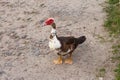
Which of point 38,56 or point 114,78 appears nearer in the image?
point 114,78

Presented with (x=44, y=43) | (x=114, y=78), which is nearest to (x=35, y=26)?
(x=44, y=43)

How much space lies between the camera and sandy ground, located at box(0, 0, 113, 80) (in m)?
6.11

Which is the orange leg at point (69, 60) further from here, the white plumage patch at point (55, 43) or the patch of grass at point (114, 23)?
the patch of grass at point (114, 23)

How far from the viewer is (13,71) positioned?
6148 mm

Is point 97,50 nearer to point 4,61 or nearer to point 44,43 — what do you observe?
point 44,43

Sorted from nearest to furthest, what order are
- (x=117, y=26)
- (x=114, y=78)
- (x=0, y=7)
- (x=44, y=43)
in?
(x=114, y=78), (x=44, y=43), (x=117, y=26), (x=0, y=7)

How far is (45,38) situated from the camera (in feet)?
23.1

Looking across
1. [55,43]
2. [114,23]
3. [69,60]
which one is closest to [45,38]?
[69,60]

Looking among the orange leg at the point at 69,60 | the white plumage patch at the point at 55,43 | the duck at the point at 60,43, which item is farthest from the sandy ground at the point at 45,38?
the white plumage patch at the point at 55,43

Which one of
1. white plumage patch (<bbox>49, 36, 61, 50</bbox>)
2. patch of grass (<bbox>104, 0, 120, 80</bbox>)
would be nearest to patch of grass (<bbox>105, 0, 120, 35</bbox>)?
patch of grass (<bbox>104, 0, 120, 80</bbox>)

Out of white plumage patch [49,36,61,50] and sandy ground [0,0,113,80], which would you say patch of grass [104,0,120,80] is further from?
white plumage patch [49,36,61,50]

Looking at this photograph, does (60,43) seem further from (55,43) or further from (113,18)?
(113,18)

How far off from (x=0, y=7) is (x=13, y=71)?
2.56m

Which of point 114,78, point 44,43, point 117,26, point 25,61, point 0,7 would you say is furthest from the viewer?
point 0,7
